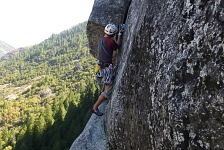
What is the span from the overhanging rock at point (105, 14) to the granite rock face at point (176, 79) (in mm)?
5883

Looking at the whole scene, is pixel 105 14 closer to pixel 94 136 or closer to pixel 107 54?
pixel 107 54

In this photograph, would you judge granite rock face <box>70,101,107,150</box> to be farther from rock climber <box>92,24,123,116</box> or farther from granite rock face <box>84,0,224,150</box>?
granite rock face <box>84,0,224,150</box>

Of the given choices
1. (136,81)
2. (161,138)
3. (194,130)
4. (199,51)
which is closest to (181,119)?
(194,130)

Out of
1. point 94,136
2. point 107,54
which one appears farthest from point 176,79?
point 94,136

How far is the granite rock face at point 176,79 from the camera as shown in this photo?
5.68m

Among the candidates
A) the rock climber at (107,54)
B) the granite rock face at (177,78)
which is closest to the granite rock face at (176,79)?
the granite rock face at (177,78)

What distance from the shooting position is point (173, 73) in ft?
22.4

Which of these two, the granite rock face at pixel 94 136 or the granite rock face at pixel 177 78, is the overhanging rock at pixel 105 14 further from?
the granite rock face at pixel 177 78

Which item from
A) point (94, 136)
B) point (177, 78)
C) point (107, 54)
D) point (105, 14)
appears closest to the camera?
point (177, 78)

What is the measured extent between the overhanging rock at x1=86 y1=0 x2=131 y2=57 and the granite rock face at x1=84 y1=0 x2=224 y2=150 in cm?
588

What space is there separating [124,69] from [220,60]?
5362mm

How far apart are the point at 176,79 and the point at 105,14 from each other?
33.9 ft

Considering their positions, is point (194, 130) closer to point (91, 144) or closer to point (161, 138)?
point (161, 138)

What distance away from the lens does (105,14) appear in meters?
16.2
